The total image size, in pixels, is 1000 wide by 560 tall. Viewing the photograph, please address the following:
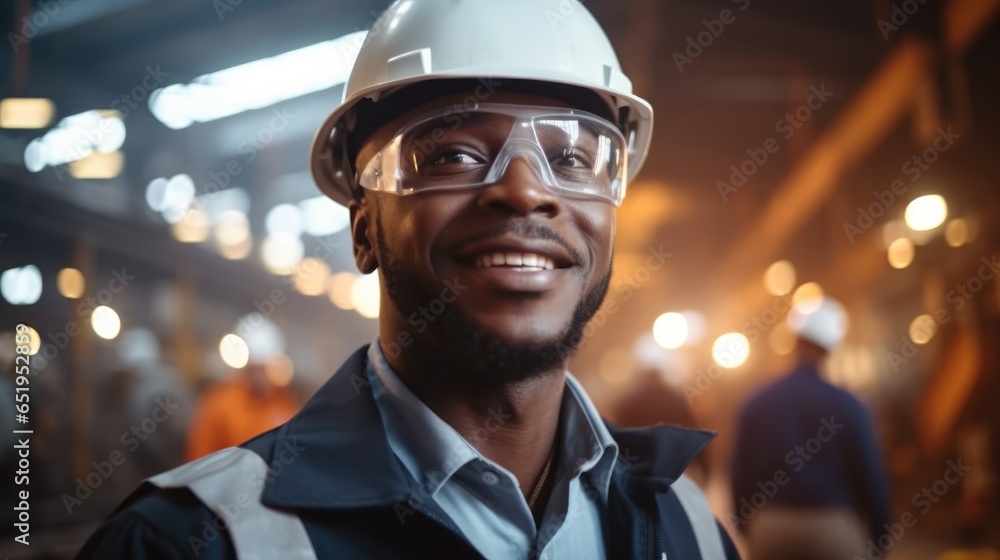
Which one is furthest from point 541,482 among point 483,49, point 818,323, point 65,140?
point 65,140

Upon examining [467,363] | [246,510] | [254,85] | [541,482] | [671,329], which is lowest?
[671,329]

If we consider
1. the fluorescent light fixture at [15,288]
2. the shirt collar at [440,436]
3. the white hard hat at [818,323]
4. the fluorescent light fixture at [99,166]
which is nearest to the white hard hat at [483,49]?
the shirt collar at [440,436]

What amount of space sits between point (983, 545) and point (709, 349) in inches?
415

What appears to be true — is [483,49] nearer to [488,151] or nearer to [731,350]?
[488,151]

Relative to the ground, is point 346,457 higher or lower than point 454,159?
lower

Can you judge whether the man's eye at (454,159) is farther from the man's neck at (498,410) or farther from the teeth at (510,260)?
the man's neck at (498,410)

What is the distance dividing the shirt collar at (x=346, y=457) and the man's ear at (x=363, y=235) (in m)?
0.22

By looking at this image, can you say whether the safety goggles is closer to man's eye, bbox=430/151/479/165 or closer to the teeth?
man's eye, bbox=430/151/479/165

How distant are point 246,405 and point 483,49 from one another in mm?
4340

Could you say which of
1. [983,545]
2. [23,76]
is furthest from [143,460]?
[983,545]

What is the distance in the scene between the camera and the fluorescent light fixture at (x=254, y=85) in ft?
30.5

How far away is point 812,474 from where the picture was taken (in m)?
4.23

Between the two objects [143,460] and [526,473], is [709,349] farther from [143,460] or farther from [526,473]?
[526,473]

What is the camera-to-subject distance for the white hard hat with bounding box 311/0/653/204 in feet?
5.81
